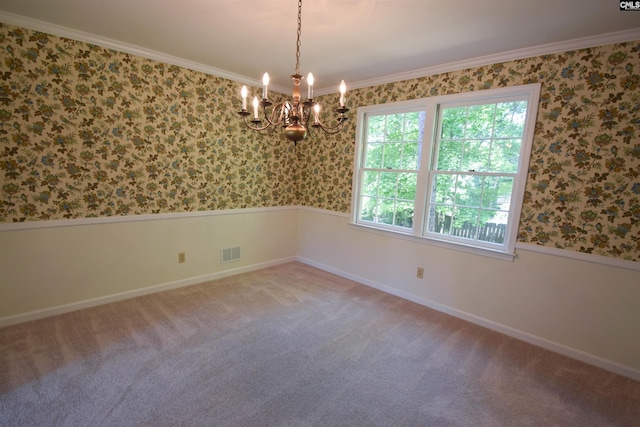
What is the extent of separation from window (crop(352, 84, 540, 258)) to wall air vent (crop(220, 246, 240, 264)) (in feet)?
5.40

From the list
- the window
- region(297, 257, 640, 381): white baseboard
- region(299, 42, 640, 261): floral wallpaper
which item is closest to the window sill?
the window

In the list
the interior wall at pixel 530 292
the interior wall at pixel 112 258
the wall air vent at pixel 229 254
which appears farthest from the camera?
the wall air vent at pixel 229 254

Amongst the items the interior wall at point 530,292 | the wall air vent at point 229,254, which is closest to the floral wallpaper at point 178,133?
the interior wall at point 530,292

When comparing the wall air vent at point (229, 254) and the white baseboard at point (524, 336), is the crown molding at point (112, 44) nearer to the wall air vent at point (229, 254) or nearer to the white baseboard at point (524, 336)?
the wall air vent at point (229, 254)

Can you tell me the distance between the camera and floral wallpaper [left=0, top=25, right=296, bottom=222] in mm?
2438

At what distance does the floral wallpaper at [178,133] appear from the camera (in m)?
2.25

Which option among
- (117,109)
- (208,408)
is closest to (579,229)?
(208,408)

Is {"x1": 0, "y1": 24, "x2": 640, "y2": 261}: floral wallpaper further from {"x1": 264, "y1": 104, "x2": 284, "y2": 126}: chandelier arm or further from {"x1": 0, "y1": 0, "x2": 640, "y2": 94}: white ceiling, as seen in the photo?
{"x1": 264, "y1": 104, "x2": 284, "y2": 126}: chandelier arm

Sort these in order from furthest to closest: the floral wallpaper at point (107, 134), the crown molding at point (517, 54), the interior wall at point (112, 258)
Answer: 1. the interior wall at point (112, 258)
2. the floral wallpaper at point (107, 134)
3. the crown molding at point (517, 54)

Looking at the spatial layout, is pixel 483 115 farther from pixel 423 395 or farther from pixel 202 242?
pixel 202 242

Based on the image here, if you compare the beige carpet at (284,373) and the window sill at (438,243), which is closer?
the beige carpet at (284,373)

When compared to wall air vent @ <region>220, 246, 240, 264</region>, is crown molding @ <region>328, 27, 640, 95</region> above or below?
above

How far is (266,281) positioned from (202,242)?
0.93 metres

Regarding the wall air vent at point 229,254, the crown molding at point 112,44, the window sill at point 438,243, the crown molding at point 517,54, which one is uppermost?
the crown molding at point 517,54
